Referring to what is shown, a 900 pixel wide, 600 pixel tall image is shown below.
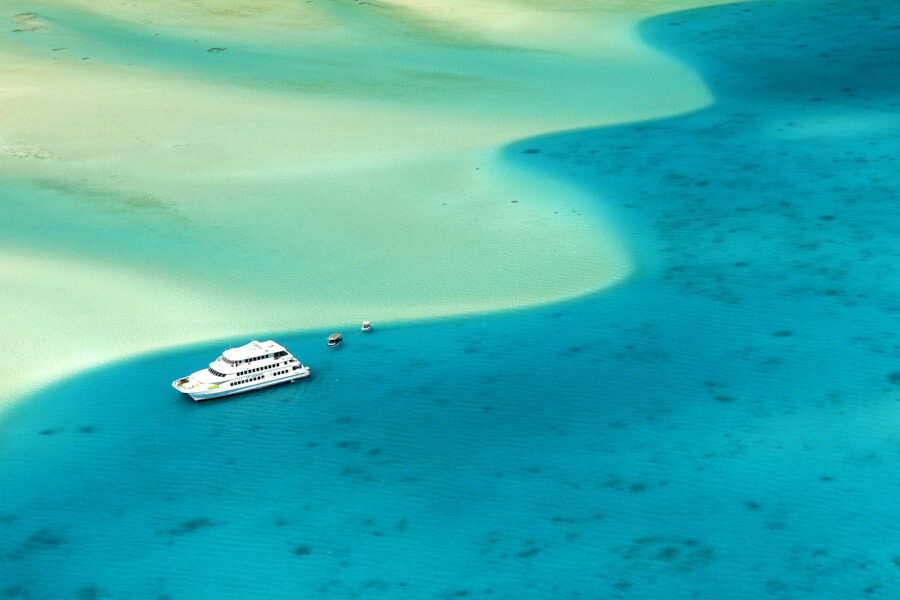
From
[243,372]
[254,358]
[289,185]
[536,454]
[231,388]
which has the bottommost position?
[536,454]

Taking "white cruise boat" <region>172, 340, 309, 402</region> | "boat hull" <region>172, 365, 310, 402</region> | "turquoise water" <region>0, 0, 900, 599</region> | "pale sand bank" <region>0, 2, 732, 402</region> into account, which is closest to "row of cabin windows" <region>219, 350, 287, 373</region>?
"white cruise boat" <region>172, 340, 309, 402</region>

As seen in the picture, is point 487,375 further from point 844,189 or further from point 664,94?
point 664,94

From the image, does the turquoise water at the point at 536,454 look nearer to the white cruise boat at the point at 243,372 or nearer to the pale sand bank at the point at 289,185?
the white cruise boat at the point at 243,372

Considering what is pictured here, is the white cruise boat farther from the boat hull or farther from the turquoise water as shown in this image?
the turquoise water

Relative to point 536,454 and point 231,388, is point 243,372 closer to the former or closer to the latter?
point 231,388

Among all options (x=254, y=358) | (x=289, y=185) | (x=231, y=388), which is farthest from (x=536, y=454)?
(x=289, y=185)

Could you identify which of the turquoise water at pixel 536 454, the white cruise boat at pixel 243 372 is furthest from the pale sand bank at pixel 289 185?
the white cruise boat at pixel 243 372
